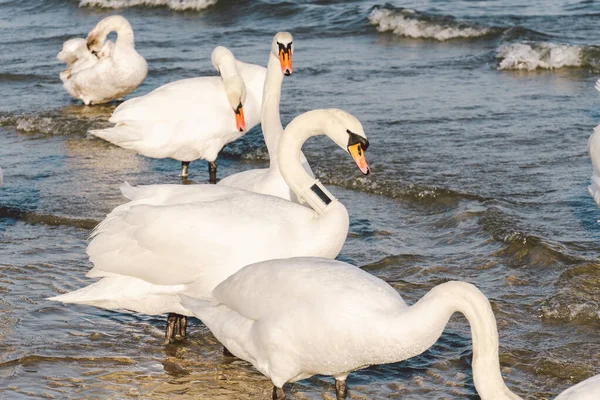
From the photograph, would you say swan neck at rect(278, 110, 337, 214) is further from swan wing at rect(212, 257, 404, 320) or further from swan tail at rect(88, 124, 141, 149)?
swan tail at rect(88, 124, 141, 149)

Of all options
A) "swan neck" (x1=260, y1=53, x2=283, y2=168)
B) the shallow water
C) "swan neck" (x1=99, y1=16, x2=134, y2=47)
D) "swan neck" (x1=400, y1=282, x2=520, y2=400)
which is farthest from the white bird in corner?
"swan neck" (x1=99, y1=16, x2=134, y2=47)

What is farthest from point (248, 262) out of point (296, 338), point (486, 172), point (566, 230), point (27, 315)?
point (486, 172)

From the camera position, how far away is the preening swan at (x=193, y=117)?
9539 mm

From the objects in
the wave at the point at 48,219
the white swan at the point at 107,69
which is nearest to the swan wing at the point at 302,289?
the wave at the point at 48,219

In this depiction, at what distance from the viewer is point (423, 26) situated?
17016mm

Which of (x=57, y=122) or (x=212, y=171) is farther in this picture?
(x=57, y=122)

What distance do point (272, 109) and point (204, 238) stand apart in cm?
276

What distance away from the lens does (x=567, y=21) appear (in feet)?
53.4

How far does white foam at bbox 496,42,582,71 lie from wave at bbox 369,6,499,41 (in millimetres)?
1827

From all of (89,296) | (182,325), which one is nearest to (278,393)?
(182,325)

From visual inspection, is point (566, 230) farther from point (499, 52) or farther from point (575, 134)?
point (499, 52)

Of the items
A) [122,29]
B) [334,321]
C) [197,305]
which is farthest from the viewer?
[122,29]

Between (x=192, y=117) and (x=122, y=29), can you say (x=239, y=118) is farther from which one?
(x=122, y=29)

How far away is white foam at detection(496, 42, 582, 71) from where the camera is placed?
45.5ft
